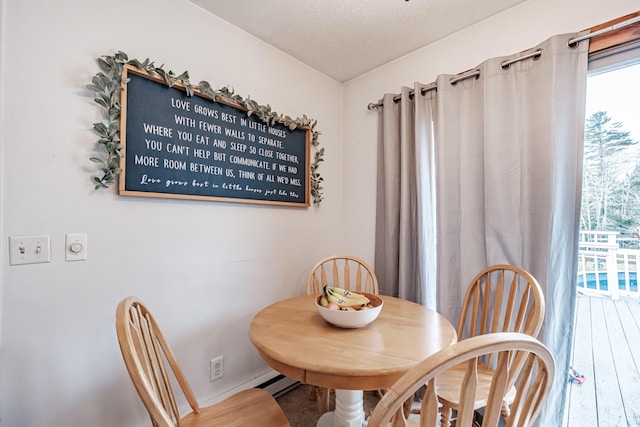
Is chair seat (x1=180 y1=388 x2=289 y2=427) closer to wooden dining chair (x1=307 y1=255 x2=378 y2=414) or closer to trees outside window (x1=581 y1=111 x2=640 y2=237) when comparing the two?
wooden dining chair (x1=307 y1=255 x2=378 y2=414)

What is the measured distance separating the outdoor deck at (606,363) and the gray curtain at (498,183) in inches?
8.0

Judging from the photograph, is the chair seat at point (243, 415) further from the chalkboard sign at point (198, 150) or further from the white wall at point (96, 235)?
the chalkboard sign at point (198, 150)

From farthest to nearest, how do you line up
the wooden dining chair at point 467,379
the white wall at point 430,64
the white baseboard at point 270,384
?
the white baseboard at point 270,384 < the white wall at point 430,64 < the wooden dining chair at point 467,379

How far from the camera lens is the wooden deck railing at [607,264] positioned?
1344mm

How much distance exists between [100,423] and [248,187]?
1.35m

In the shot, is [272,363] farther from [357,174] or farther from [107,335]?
[357,174]

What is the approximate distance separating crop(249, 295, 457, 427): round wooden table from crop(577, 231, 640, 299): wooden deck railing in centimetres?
90

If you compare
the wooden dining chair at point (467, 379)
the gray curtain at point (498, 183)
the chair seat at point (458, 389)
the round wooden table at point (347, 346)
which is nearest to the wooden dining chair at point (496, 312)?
the chair seat at point (458, 389)

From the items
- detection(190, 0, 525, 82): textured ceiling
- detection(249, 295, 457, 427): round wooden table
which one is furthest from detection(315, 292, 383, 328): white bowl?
detection(190, 0, 525, 82): textured ceiling

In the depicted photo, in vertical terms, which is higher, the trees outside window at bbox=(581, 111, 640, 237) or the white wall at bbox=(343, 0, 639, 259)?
the white wall at bbox=(343, 0, 639, 259)

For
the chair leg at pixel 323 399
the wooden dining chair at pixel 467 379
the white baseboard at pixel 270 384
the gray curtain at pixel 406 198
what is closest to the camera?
the wooden dining chair at pixel 467 379

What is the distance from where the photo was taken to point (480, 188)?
1644mm

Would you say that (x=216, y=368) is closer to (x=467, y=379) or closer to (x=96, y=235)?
(x=96, y=235)

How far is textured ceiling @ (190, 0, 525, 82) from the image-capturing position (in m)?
1.58
